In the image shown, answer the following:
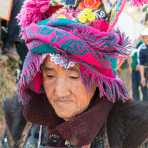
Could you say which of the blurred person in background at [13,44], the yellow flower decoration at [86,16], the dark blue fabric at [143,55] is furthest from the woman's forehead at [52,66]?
the dark blue fabric at [143,55]

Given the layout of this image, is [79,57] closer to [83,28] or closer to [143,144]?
[83,28]

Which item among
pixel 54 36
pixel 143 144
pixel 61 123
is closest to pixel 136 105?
pixel 143 144

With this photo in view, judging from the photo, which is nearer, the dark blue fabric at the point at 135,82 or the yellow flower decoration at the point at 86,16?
the yellow flower decoration at the point at 86,16

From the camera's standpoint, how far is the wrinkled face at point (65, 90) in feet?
9.00

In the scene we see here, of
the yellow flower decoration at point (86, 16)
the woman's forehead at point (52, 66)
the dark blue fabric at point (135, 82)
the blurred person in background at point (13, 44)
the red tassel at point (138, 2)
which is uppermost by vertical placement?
the red tassel at point (138, 2)

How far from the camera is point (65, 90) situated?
2742 mm

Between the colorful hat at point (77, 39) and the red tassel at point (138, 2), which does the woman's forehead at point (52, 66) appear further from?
the red tassel at point (138, 2)

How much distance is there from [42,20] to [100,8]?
0.29 metres

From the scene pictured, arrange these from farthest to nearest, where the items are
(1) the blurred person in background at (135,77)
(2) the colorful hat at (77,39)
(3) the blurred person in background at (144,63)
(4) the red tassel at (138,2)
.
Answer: (1) the blurred person in background at (135,77) → (3) the blurred person in background at (144,63) → (4) the red tassel at (138,2) → (2) the colorful hat at (77,39)

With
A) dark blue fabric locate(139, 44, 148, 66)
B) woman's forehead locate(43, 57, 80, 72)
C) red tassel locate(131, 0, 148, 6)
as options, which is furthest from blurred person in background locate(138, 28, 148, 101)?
woman's forehead locate(43, 57, 80, 72)

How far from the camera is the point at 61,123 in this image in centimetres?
287

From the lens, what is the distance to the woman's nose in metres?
2.74

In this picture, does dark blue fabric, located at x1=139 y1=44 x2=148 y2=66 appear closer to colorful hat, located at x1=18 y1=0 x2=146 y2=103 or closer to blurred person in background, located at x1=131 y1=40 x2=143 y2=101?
blurred person in background, located at x1=131 y1=40 x2=143 y2=101

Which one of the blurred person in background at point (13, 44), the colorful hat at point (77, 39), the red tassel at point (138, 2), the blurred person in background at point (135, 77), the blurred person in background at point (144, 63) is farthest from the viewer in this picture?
the blurred person in background at point (135, 77)
